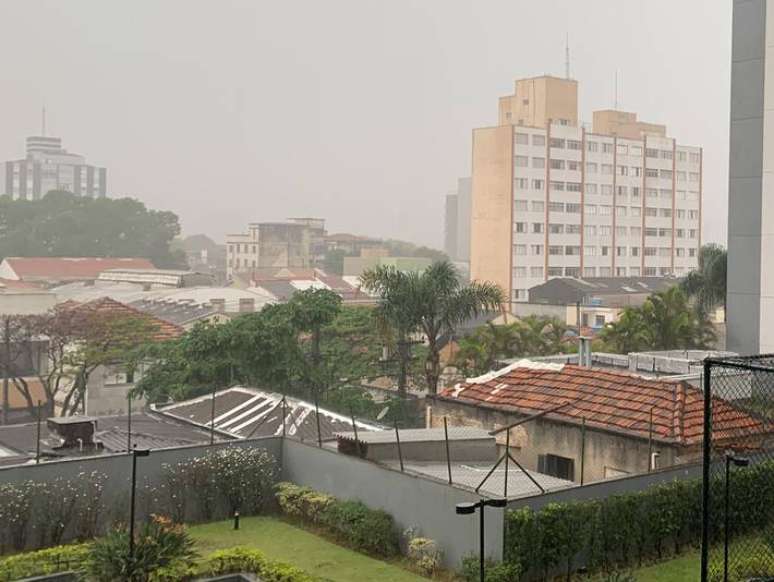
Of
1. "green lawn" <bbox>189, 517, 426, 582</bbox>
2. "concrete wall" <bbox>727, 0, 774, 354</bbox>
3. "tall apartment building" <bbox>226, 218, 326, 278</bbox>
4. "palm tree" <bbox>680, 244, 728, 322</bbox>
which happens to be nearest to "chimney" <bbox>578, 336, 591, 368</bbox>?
"green lawn" <bbox>189, 517, 426, 582</bbox>

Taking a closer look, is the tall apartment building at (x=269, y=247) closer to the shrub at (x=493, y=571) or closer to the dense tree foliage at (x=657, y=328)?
the dense tree foliage at (x=657, y=328)

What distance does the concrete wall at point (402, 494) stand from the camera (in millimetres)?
14281

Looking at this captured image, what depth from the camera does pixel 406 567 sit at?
15.2m

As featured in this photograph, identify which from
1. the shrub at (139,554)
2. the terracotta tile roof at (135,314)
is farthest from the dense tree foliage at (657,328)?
the shrub at (139,554)

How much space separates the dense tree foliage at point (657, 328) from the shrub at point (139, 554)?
2047cm

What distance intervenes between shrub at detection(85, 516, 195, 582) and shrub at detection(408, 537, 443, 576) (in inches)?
134

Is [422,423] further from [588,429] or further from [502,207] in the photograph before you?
[502,207]

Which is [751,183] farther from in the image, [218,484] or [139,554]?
[139,554]

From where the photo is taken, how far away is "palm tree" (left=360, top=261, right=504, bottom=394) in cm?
3112

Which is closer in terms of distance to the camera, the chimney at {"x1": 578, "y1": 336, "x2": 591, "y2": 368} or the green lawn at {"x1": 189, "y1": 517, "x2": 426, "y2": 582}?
the green lawn at {"x1": 189, "y1": 517, "x2": 426, "y2": 582}

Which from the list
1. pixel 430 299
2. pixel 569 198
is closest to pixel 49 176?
pixel 569 198

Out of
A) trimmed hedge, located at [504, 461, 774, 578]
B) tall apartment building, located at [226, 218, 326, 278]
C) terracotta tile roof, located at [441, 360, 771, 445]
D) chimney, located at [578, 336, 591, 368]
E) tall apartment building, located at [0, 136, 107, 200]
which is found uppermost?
tall apartment building, located at [0, 136, 107, 200]

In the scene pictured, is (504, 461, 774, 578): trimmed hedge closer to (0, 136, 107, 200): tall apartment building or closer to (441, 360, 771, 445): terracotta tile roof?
(441, 360, 771, 445): terracotta tile roof

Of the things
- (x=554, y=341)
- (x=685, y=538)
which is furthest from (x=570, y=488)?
(x=554, y=341)
